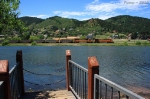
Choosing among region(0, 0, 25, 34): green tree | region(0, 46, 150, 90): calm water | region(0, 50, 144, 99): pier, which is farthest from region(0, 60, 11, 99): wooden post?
region(0, 46, 150, 90): calm water

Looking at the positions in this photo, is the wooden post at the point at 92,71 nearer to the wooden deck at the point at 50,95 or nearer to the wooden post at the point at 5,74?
the wooden post at the point at 5,74

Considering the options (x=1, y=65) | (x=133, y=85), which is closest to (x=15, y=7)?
(x=1, y=65)

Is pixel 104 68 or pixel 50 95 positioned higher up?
pixel 50 95

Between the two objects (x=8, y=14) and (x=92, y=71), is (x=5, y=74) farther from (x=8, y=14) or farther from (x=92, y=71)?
(x=8, y=14)

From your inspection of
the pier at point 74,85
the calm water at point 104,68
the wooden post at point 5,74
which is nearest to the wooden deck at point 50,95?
the pier at point 74,85

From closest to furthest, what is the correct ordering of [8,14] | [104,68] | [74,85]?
[74,85] → [8,14] → [104,68]

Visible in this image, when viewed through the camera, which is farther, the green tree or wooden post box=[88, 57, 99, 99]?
the green tree

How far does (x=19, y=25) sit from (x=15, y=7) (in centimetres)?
102

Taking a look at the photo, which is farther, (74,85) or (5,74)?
(74,85)

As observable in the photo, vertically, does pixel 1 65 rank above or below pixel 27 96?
above

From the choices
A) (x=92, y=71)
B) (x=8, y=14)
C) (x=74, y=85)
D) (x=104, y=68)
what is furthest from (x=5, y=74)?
(x=104, y=68)

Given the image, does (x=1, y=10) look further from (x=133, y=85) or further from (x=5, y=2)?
(x=133, y=85)

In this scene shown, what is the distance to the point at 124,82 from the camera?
788 inches

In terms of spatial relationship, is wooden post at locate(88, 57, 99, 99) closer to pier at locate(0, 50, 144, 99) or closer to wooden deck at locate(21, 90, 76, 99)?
pier at locate(0, 50, 144, 99)
